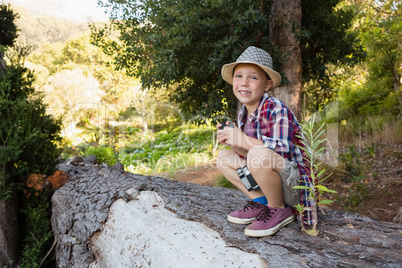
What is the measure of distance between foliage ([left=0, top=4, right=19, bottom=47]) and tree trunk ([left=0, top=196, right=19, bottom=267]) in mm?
2057

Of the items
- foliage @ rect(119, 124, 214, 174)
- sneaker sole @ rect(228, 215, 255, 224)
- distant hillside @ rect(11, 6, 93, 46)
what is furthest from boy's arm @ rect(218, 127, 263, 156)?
distant hillside @ rect(11, 6, 93, 46)

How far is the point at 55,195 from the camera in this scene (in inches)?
135

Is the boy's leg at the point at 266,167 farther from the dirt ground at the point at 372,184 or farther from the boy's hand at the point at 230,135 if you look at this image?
the dirt ground at the point at 372,184

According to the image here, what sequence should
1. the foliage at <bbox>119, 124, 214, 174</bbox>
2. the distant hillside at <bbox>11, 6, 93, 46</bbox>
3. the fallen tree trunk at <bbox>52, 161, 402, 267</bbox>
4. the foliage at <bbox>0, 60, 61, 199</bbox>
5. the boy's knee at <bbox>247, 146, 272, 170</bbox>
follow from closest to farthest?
the fallen tree trunk at <bbox>52, 161, 402, 267</bbox> → the boy's knee at <bbox>247, 146, 272, 170</bbox> → the foliage at <bbox>0, 60, 61, 199</bbox> → the foliage at <bbox>119, 124, 214, 174</bbox> → the distant hillside at <bbox>11, 6, 93, 46</bbox>

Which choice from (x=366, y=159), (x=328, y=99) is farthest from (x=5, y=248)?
(x=328, y=99)

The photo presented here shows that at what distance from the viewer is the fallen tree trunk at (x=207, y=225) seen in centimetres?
177

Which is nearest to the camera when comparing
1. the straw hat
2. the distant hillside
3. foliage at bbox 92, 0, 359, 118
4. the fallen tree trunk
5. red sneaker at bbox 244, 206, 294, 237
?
the fallen tree trunk

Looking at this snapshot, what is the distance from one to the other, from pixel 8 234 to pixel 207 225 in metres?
2.49

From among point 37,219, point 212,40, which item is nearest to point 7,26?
point 37,219

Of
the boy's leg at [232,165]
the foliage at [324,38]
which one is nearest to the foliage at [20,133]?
the boy's leg at [232,165]

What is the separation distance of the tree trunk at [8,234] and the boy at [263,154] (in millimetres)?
2597

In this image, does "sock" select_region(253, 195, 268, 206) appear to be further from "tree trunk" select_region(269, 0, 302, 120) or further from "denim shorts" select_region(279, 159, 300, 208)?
"tree trunk" select_region(269, 0, 302, 120)

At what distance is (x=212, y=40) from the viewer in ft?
14.4

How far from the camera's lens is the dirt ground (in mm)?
4320
